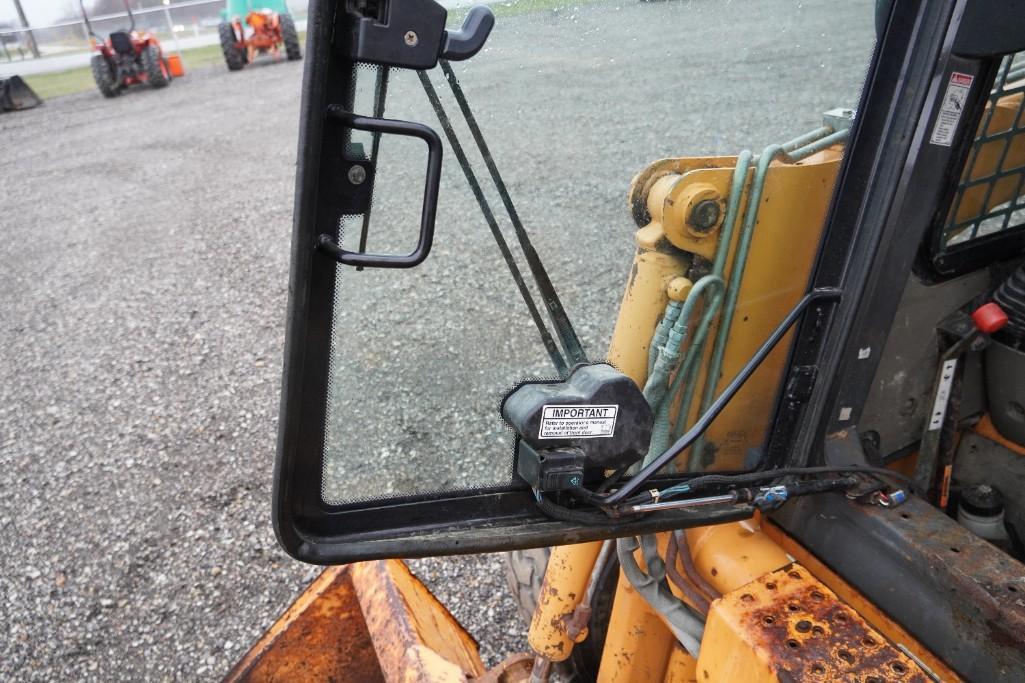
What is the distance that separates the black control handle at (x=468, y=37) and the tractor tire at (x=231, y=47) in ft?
48.8

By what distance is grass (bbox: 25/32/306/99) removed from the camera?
1515cm

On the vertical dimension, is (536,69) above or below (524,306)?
above

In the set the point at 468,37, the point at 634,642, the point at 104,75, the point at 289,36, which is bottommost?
the point at 104,75

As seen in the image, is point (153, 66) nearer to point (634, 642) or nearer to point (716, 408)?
point (634, 642)

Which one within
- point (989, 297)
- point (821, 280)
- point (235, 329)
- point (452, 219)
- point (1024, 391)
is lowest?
point (235, 329)

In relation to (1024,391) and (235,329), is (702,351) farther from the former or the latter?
(235,329)

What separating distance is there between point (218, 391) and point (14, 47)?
67.3 feet

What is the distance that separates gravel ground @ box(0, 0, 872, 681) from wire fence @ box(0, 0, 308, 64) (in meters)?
14.2

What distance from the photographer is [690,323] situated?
53.1 inches

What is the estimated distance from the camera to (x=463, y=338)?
1.22 m

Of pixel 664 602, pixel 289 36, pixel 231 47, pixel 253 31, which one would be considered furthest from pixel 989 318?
pixel 253 31

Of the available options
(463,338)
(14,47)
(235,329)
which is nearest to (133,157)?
(235,329)

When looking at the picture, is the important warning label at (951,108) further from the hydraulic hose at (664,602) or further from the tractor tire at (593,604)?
the tractor tire at (593,604)

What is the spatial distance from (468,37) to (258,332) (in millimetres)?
4181
